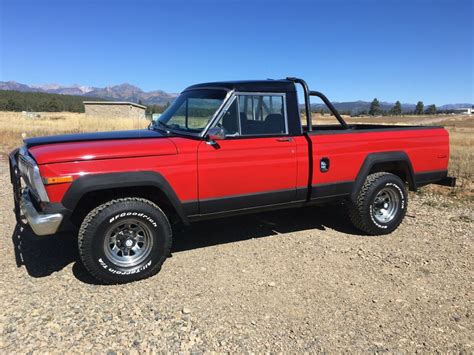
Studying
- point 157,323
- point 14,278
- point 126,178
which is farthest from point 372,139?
point 14,278

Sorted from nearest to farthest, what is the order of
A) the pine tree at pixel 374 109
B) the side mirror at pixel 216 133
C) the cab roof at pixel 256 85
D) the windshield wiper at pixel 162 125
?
1. the side mirror at pixel 216 133
2. the cab roof at pixel 256 85
3. the windshield wiper at pixel 162 125
4. the pine tree at pixel 374 109

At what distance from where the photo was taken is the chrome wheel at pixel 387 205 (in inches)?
218

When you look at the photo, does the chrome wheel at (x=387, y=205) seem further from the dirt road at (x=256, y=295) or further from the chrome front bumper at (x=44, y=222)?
the chrome front bumper at (x=44, y=222)

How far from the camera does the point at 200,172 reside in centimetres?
417

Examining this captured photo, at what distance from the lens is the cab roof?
459 centimetres

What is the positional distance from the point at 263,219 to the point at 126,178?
283 centimetres

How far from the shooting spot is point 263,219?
6148mm

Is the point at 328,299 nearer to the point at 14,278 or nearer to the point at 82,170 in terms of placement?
the point at 82,170

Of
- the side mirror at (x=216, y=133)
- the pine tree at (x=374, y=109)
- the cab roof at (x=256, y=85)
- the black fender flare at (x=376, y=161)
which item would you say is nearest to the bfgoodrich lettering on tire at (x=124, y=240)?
the side mirror at (x=216, y=133)

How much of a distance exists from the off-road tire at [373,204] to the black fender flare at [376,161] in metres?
0.12

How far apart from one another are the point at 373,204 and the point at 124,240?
328cm

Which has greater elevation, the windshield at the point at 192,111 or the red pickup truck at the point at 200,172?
the windshield at the point at 192,111

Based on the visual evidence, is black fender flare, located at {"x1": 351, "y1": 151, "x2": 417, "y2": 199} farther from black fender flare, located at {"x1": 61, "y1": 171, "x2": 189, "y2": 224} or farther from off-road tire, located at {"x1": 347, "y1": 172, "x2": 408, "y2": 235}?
black fender flare, located at {"x1": 61, "y1": 171, "x2": 189, "y2": 224}

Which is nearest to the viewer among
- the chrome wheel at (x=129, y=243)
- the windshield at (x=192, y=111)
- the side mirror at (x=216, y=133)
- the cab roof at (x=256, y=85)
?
the chrome wheel at (x=129, y=243)
